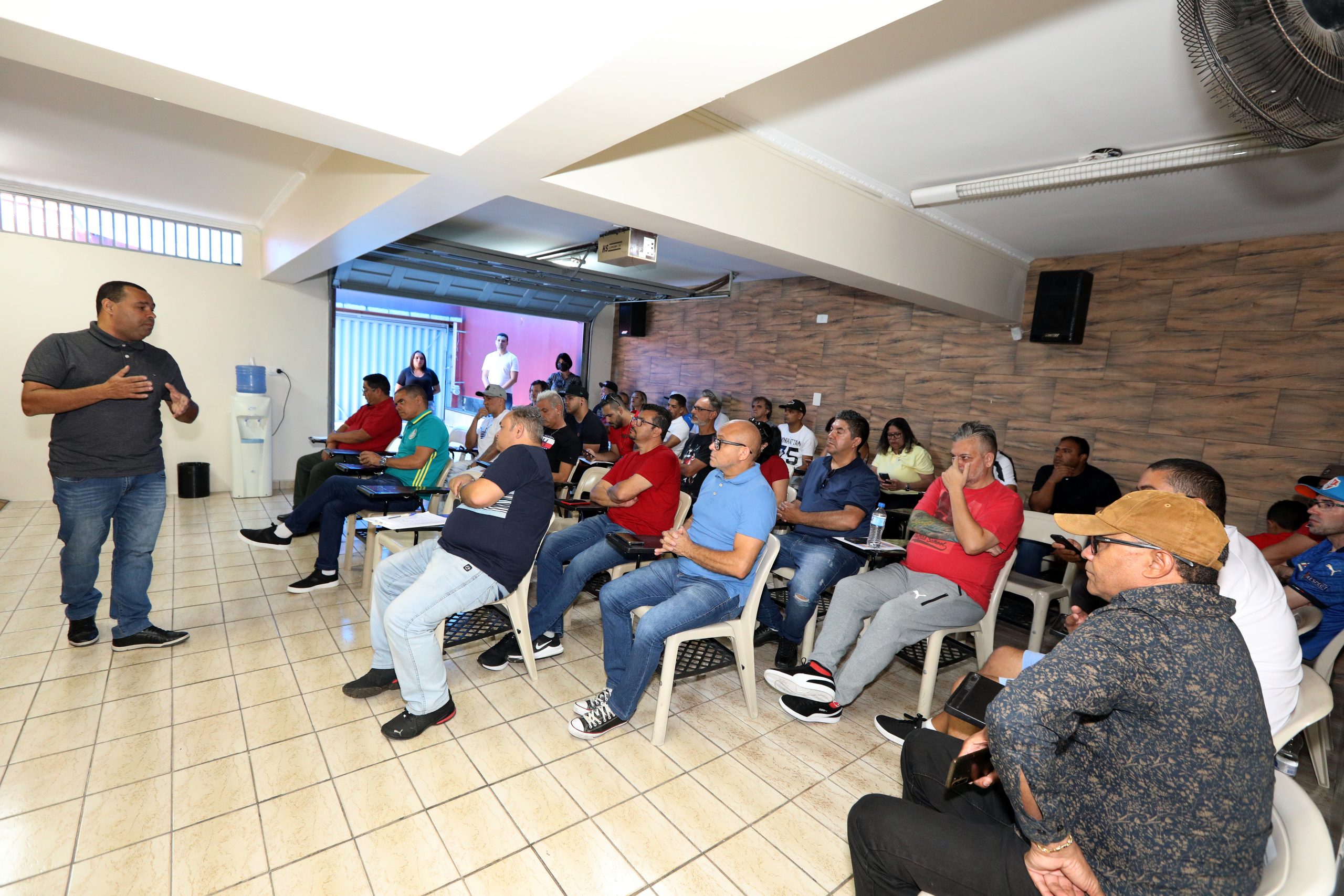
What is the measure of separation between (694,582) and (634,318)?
21.5ft

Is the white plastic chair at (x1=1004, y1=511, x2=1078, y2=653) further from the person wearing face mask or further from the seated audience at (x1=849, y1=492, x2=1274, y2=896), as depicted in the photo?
the person wearing face mask

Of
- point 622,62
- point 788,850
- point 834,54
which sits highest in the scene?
point 834,54

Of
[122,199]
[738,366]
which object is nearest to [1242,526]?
[738,366]

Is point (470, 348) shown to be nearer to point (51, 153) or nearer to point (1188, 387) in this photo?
point (51, 153)

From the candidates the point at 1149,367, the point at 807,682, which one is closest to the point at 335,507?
the point at 807,682

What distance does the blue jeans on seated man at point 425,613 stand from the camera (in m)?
2.28

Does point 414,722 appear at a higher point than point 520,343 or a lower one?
lower

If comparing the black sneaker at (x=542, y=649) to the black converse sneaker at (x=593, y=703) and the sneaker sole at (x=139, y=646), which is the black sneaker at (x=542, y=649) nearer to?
the black converse sneaker at (x=593, y=703)

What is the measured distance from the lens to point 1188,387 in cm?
430

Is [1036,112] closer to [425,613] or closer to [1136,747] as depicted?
[1136,747]

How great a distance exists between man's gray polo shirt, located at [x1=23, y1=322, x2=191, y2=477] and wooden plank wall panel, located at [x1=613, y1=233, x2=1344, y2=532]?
5587 mm

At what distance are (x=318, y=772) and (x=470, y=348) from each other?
10.5 meters

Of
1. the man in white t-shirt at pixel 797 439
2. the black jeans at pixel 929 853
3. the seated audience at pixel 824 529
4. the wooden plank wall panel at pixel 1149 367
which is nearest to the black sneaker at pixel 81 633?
the seated audience at pixel 824 529

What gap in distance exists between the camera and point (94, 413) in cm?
250
